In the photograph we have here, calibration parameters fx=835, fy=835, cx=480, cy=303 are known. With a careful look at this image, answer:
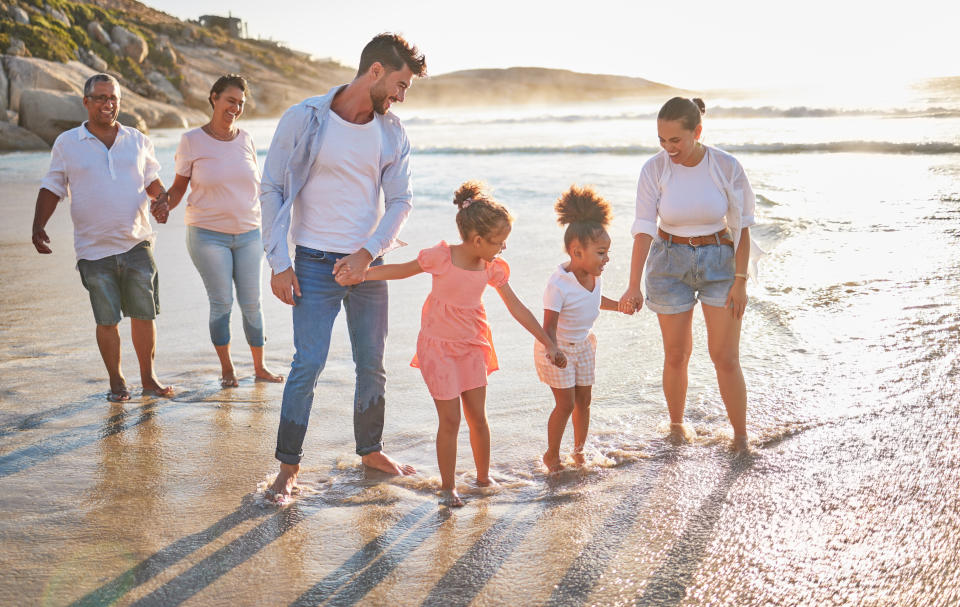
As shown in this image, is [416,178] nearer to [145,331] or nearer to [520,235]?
[520,235]

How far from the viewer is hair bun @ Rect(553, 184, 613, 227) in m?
3.96

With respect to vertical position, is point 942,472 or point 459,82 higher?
point 459,82

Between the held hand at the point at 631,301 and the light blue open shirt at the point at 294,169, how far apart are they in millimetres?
1223

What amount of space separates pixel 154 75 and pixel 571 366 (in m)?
58.1

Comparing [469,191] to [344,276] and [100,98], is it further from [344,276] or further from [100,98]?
[100,98]

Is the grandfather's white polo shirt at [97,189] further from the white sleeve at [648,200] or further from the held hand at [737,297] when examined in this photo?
the held hand at [737,297]

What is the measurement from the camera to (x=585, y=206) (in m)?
3.97

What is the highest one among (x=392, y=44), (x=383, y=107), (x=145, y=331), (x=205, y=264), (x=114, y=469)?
(x=392, y=44)

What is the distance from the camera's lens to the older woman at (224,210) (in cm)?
533

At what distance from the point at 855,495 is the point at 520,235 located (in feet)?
23.9

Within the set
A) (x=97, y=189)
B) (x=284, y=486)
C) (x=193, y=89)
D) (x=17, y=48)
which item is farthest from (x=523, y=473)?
(x=193, y=89)

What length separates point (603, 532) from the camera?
3.32m

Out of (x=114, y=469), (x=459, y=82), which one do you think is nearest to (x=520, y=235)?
(x=114, y=469)

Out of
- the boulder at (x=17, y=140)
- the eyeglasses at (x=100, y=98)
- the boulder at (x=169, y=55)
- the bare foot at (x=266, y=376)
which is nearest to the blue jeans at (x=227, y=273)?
the bare foot at (x=266, y=376)
